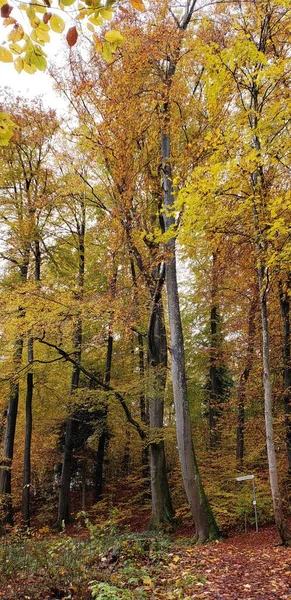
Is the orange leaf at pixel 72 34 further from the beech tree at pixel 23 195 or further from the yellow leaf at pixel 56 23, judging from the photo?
the beech tree at pixel 23 195

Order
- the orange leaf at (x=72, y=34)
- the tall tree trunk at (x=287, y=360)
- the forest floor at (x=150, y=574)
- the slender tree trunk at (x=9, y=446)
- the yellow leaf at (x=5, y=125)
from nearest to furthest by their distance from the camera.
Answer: the orange leaf at (x=72, y=34)
the yellow leaf at (x=5, y=125)
the forest floor at (x=150, y=574)
the tall tree trunk at (x=287, y=360)
the slender tree trunk at (x=9, y=446)

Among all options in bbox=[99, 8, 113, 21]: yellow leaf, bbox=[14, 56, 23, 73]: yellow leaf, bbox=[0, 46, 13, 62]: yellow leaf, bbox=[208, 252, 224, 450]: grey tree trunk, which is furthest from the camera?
bbox=[208, 252, 224, 450]: grey tree trunk

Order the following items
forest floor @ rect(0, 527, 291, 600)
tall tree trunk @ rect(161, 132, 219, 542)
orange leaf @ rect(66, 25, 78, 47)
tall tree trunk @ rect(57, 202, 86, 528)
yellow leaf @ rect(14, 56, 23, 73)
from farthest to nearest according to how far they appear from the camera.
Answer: tall tree trunk @ rect(57, 202, 86, 528) < tall tree trunk @ rect(161, 132, 219, 542) < forest floor @ rect(0, 527, 291, 600) < yellow leaf @ rect(14, 56, 23, 73) < orange leaf @ rect(66, 25, 78, 47)

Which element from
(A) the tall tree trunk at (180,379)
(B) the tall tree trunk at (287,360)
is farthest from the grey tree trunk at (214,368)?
(A) the tall tree trunk at (180,379)

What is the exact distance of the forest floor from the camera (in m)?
3.45

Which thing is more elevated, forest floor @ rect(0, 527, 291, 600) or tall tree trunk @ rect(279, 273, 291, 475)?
tall tree trunk @ rect(279, 273, 291, 475)

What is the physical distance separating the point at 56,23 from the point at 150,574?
5076 mm

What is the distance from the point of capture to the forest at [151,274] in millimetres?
5668

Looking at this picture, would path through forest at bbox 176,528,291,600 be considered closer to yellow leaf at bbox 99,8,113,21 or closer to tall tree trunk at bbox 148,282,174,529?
tall tree trunk at bbox 148,282,174,529

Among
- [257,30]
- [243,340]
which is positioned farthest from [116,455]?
[257,30]

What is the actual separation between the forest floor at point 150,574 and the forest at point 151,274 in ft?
0.14

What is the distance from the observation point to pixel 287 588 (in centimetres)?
362

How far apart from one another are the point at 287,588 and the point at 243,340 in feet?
28.0

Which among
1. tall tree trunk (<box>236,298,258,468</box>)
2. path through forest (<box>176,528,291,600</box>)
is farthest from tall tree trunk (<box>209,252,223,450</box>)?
path through forest (<box>176,528,291,600</box>)
